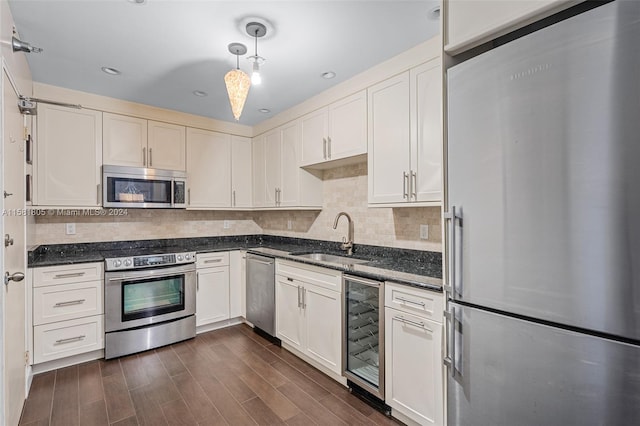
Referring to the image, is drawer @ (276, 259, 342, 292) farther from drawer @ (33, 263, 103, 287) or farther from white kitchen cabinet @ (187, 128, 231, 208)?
drawer @ (33, 263, 103, 287)

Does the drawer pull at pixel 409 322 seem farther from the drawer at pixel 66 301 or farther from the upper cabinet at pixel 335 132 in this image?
the drawer at pixel 66 301

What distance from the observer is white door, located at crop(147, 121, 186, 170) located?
341 centimetres

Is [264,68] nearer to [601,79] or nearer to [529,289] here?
[601,79]

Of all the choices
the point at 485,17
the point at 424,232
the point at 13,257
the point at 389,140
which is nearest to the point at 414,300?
the point at 424,232

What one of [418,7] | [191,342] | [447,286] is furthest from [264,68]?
[191,342]

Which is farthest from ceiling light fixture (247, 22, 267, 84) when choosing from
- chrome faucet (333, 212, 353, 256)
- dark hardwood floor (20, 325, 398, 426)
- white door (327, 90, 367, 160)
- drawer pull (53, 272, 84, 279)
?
drawer pull (53, 272, 84, 279)

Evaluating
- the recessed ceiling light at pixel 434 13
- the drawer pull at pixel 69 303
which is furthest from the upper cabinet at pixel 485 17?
the drawer pull at pixel 69 303

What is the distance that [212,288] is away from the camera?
11.4 feet

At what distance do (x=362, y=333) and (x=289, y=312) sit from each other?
837mm

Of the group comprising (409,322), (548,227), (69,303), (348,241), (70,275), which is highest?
(548,227)

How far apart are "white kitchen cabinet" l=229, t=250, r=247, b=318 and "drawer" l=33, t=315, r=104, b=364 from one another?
126cm

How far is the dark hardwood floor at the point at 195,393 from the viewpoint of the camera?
78.9 inches

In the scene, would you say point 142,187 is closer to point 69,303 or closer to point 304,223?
point 69,303

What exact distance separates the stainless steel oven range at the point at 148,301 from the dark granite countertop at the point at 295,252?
22 cm
